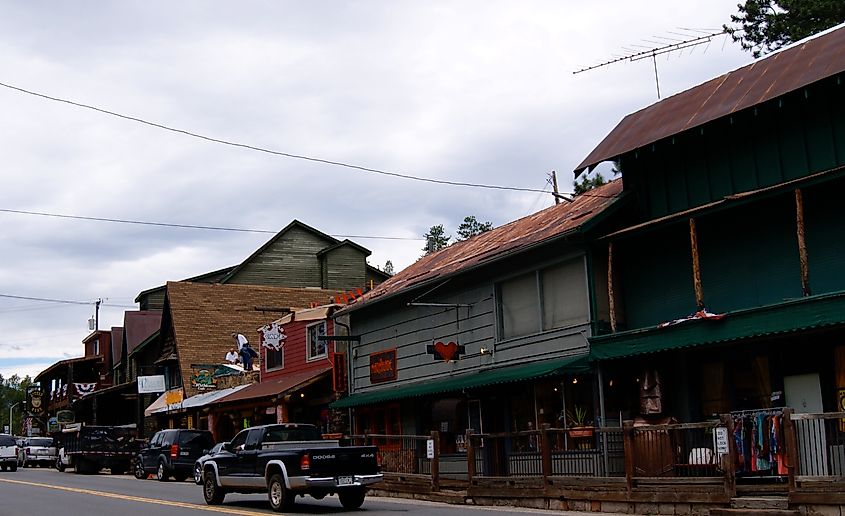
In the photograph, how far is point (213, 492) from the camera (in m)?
20.4

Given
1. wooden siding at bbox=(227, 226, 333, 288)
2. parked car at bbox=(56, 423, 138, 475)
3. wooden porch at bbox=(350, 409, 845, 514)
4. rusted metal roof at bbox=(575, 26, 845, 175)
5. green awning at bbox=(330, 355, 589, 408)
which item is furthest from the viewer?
wooden siding at bbox=(227, 226, 333, 288)

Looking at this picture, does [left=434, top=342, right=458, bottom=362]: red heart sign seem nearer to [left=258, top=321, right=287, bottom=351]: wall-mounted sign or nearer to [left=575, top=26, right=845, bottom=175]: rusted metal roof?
[left=575, top=26, right=845, bottom=175]: rusted metal roof

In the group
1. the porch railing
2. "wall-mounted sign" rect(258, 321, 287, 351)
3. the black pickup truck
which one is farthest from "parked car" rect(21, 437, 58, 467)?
the porch railing

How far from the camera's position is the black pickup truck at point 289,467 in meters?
17.8

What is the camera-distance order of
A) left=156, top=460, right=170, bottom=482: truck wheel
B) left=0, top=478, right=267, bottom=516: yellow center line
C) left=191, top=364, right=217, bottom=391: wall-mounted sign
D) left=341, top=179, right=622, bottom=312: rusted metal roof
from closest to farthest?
1. left=0, top=478, right=267, bottom=516: yellow center line
2. left=341, top=179, right=622, bottom=312: rusted metal roof
3. left=156, top=460, right=170, bottom=482: truck wheel
4. left=191, top=364, right=217, bottom=391: wall-mounted sign

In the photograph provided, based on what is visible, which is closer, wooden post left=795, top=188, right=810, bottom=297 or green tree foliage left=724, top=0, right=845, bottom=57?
wooden post left=795, top=188, right=810, bottom=297

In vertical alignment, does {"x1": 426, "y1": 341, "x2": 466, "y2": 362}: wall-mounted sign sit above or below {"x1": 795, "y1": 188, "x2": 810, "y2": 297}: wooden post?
below

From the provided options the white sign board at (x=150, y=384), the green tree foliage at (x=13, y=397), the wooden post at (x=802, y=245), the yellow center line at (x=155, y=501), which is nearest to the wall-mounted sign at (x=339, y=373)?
the yellow center line at (x=155, y=501)

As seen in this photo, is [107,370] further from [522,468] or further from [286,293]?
[522,468]

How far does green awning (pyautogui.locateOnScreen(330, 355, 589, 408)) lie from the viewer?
19844 mm

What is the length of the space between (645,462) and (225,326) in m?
31.7

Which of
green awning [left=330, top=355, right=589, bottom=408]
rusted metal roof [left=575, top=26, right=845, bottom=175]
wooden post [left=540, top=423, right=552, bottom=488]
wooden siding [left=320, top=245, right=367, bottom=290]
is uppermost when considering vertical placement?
wooden siding [left=320, top=245, right=367, bottom=290]

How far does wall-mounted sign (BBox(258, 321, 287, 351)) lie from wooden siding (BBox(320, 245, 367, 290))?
1809 centimetres

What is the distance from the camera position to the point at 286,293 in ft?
157
